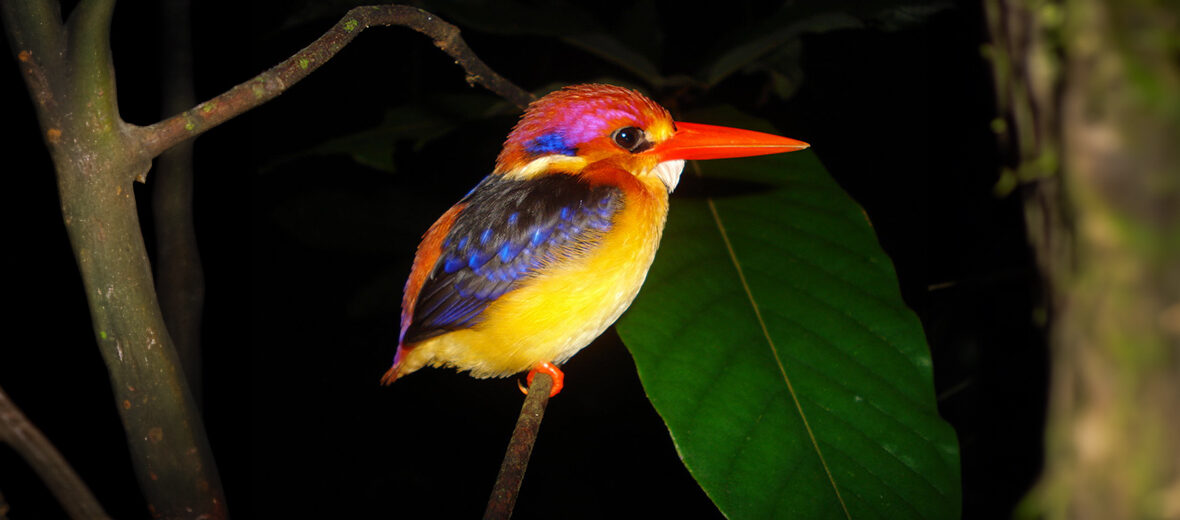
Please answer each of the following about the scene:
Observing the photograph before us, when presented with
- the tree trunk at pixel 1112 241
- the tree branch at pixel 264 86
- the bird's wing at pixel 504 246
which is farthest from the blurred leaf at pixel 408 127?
the tree trunk at pixel 1112 241

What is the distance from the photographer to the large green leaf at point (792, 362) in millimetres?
1230

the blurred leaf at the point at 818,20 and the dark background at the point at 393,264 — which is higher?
the blurred leaf at the point at 818,20

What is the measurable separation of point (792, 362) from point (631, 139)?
1.71ft

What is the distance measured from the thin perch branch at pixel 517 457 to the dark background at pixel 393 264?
1038mm

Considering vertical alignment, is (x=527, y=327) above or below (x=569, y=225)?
below

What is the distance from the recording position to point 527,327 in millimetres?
1469

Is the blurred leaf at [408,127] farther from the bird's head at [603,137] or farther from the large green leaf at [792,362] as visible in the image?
the large green leaf at [792,362]

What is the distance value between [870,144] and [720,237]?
4.40ft

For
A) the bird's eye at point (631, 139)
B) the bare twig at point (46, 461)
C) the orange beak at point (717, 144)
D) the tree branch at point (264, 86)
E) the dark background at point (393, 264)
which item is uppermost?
the tree branch at point (264, 86)

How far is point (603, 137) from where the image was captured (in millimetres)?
1519

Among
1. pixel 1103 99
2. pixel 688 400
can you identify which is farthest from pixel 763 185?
pixel 1103 99

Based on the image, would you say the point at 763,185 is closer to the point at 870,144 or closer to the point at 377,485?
the point at 870,144

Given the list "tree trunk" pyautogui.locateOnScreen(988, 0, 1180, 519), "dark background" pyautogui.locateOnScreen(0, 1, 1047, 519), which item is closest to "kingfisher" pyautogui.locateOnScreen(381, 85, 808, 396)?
"dark background" pyautogui.locateOnScreen(0, 1, 1047, 519)

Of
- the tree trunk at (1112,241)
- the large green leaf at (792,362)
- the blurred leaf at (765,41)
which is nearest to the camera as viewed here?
the tree trunk at (1112,241)
